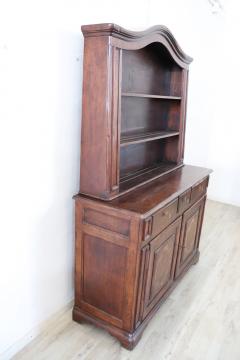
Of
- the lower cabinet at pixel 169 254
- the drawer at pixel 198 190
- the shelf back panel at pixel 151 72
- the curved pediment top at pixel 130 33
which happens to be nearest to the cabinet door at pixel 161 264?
the lower cabinet at pixel 169 254

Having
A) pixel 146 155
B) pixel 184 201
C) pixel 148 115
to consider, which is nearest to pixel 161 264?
pixel 184 201

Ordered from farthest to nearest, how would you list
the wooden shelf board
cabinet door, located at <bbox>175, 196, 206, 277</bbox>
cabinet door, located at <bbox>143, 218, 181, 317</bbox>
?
cabinet door, located at <bbox>175, 196, 206, 277</bbox> < the wooden shelf board < cabinet door, located at <bbox>143, 218, 181, 317</bbox>

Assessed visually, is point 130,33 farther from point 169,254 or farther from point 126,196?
point 169,254

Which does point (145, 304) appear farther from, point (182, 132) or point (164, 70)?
point (164, 70)

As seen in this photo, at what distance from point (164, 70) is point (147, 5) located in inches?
19.2

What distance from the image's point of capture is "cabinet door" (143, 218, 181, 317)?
5.65 ft

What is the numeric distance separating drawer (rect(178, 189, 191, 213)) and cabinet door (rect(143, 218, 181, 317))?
0.09 metres

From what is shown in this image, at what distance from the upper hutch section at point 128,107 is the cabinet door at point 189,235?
38 centimetres

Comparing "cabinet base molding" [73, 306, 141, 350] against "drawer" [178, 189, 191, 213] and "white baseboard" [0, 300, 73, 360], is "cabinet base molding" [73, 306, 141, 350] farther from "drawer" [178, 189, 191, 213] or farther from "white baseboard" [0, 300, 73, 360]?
"drawer" [178, 189, 191, 213]

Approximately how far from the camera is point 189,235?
229 centimetres

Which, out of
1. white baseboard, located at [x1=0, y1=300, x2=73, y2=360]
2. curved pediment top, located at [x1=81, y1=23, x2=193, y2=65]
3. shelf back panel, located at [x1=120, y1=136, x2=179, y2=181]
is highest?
curved pediment top, located at [x1=81, y1=23, x2=193, y2=65]

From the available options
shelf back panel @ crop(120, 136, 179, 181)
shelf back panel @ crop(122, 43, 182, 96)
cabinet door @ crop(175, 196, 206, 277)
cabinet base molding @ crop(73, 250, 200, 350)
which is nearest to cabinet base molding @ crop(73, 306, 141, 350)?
cabinet base molding @ crop(73, 250, 200, 350)

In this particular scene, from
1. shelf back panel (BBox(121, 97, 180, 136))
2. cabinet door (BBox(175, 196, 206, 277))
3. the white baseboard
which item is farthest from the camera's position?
cabinet door (BBox(175, 196, 206, 277))

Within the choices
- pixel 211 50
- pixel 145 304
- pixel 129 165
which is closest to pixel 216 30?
pixel 211 50
